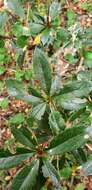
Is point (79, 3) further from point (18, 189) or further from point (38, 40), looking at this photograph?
point (18, 189)

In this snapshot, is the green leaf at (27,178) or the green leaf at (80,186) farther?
the green leaf at (80,186)

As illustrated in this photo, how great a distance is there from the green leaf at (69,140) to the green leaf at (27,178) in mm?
82

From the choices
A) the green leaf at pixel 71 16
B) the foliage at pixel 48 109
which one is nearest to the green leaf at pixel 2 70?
the green leaf at pixel 71 16

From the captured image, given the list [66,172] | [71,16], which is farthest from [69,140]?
[71,16]

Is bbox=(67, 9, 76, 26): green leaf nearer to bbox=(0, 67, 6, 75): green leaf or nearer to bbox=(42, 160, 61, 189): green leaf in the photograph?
bbox=(0, 67, 6, 75): green leaf

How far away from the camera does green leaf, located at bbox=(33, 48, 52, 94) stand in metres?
1.33

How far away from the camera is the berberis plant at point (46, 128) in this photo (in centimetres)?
123

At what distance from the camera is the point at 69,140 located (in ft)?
3.97

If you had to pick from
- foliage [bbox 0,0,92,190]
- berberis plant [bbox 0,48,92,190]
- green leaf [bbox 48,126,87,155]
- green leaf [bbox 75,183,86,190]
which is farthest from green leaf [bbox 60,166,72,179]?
green leaf [bbox 48,126,87,155]

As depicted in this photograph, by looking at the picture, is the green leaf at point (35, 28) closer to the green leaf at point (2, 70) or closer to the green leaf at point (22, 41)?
the green leaf at point (22, 41)

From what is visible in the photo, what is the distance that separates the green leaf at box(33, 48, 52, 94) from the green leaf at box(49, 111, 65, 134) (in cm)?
8

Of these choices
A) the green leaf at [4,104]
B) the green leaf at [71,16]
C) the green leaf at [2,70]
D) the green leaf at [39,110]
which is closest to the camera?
the green leaf at [39,110]

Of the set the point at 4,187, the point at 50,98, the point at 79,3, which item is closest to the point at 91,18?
the point at 79,3

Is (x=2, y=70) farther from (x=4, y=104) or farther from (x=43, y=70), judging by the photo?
(x=43, y=70)
